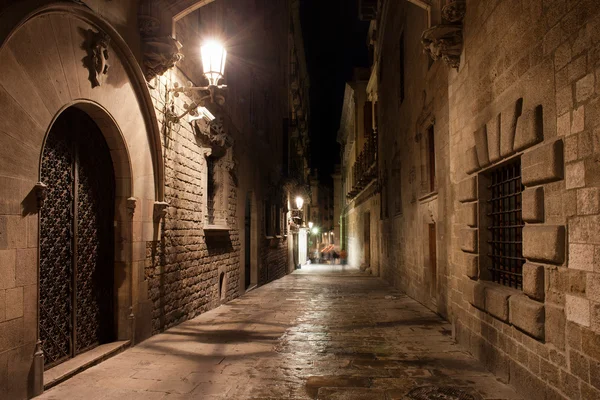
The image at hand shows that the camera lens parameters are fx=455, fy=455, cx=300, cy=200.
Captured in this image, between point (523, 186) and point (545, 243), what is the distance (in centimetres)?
97

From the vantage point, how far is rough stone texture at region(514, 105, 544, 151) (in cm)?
392

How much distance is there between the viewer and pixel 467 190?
5.88m

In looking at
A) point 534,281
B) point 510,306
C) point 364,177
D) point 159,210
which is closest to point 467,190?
point 510,306

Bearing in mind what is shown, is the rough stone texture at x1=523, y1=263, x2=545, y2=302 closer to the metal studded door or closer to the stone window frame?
the stone window frame

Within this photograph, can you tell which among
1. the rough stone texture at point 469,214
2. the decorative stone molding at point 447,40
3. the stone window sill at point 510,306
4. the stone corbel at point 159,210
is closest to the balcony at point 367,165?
the decorative stone molding at point 447,40

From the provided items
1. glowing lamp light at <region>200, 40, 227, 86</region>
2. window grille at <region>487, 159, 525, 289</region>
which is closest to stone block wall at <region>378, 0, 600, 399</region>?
window grille at <region>487, 159, 525, 289</region>

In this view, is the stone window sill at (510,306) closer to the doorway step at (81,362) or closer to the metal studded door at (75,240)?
the doorway step at (81,362)

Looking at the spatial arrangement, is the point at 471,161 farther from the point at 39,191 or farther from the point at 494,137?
the point at 39,191

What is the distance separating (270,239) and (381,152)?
559 cm

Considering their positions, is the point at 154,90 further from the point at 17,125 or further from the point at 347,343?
the point at 347,343

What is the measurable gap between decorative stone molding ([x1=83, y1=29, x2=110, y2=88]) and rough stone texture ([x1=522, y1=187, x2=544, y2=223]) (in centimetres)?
488

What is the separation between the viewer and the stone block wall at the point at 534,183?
10.6 ft

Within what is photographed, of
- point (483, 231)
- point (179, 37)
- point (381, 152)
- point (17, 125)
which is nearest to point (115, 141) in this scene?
point (17, 125)

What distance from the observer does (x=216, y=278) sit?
33.6 ft
